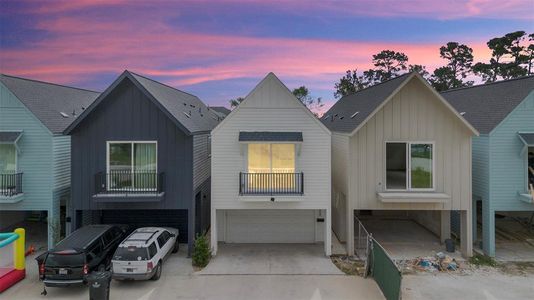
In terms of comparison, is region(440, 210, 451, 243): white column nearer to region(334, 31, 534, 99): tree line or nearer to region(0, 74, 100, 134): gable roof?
region(0, 74, 100, 134): gable roof

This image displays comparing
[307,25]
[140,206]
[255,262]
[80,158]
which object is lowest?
[255,262]

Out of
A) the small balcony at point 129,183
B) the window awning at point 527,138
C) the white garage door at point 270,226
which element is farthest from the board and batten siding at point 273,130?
the window awning at point 527,138

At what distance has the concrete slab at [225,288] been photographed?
11523mm

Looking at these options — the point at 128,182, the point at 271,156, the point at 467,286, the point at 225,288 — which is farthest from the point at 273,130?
the point at 467,286

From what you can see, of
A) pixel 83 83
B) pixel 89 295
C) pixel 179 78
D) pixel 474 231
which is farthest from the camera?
pixel 179 78

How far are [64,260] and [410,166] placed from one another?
1300 cm

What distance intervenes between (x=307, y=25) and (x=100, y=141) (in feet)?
41.3

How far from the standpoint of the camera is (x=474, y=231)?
55.8 ft

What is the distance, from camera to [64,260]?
37.2 feet

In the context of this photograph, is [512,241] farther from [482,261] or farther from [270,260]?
[270,260]

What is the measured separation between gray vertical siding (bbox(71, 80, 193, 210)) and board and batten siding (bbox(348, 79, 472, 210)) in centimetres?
697

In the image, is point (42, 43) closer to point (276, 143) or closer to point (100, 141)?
point (100, 141)

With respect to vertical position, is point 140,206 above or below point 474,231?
above

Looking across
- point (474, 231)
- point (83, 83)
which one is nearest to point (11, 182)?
point (83, 83)
